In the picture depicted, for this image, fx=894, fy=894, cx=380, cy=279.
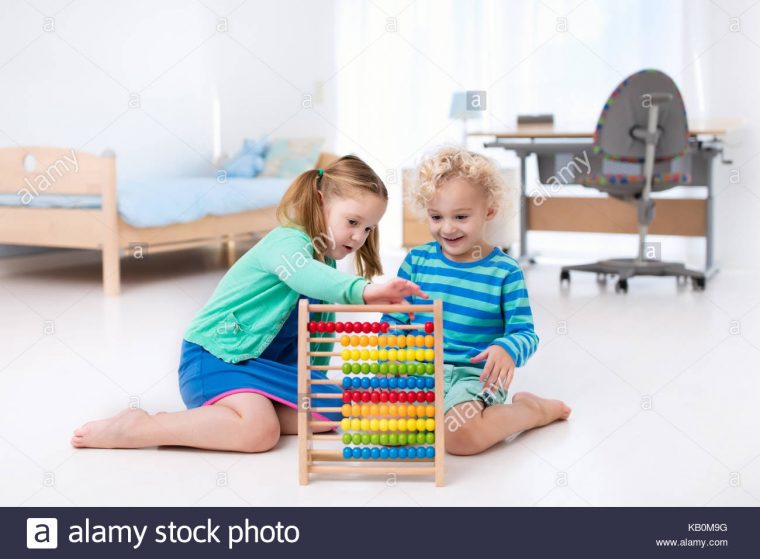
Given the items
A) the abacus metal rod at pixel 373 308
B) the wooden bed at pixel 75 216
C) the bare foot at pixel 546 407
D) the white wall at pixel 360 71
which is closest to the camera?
the abacus metal rod at pixel 373 308

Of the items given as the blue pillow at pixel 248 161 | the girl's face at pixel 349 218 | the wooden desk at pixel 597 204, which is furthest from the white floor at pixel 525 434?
the blue pillow at pixel 248 161

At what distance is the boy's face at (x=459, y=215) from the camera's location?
5.70 feet

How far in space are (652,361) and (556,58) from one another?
11.2 feet

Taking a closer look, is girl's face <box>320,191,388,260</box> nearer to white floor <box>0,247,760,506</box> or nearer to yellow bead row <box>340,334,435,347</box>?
yellow bead row <box>340,334,435,347</box>

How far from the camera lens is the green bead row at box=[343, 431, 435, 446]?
1506 mm

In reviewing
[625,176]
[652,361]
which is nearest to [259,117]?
[625,176]

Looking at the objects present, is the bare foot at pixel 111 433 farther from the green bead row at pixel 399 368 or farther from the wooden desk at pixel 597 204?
the wooden desk at pixel 597 204

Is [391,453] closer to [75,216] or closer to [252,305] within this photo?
[252,305]

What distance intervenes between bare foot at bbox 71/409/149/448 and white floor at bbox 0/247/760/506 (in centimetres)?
2

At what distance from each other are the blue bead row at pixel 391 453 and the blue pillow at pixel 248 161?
3965 mm

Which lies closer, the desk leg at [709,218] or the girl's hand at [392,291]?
the girl's hand at [392,291]

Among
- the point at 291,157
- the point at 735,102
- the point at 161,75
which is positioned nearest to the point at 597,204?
the point at 735,102

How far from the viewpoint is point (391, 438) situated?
1.51 m

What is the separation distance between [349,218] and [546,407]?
59 centimetres
